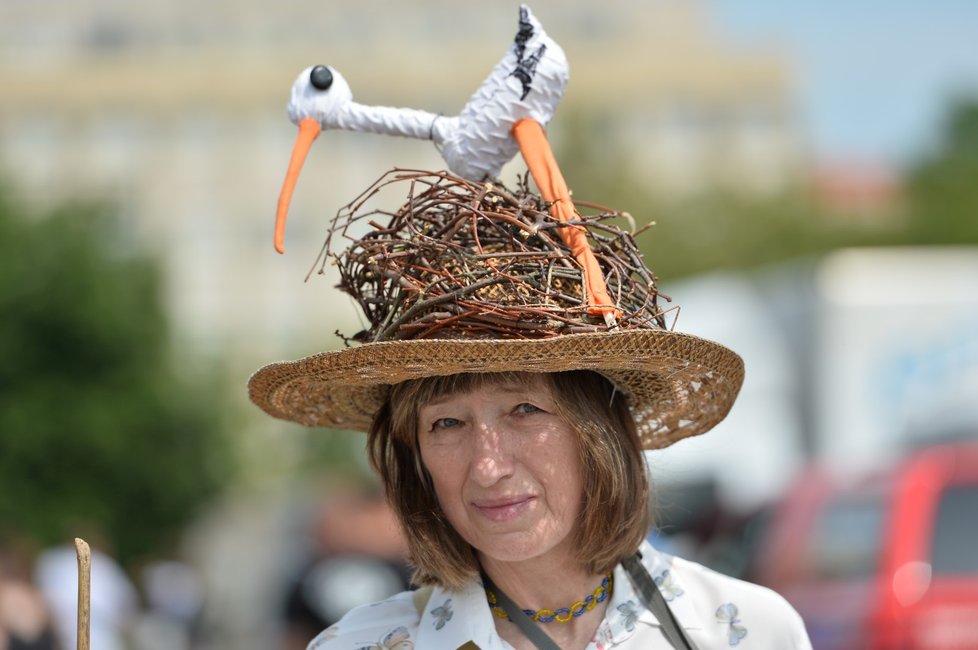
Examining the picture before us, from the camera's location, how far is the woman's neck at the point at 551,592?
3066 mm

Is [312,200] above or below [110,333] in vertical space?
above

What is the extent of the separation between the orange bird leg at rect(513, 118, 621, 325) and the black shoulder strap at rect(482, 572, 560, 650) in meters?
0.62

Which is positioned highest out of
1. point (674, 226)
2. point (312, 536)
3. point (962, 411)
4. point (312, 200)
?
point (312, 200)

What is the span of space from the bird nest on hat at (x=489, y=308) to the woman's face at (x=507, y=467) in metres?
0.13

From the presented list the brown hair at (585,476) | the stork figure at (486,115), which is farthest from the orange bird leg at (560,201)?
the brown hair at (585,476)

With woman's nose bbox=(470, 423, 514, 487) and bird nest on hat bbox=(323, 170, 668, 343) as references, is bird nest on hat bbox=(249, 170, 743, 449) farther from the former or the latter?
woman's nose bbox=(470, 423, 514, 487)

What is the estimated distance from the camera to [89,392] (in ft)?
85.5

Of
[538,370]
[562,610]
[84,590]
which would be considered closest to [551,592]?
[562,610]

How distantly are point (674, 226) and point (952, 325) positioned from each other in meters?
27.1

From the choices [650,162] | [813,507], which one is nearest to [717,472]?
[813,507]

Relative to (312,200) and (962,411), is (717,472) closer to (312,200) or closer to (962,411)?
(962,411)

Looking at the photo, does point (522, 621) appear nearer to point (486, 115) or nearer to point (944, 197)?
point (486, 115)

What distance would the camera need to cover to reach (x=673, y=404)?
10.7 feet

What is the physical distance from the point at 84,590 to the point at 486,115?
3.97 feet
